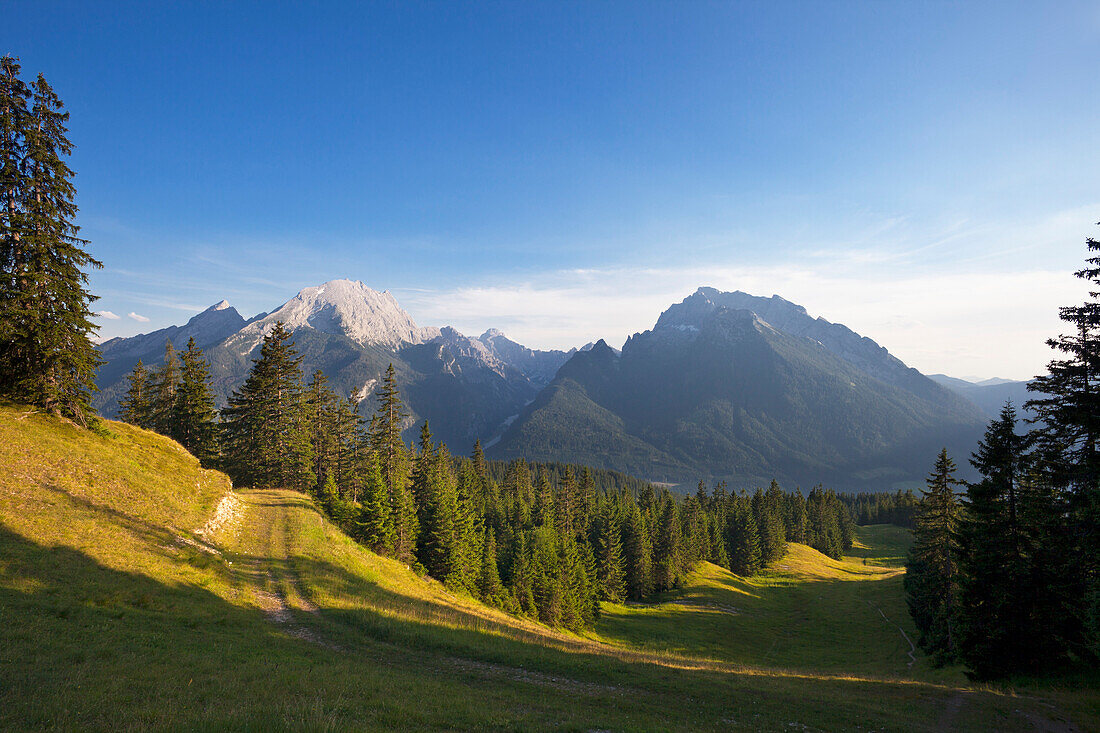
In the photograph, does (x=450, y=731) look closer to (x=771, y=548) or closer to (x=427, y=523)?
(x=427, y=523)

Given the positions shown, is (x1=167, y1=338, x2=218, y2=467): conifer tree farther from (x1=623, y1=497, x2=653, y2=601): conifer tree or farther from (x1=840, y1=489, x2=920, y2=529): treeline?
(x1=840, y1=489, x2=920, y2=529): treeline

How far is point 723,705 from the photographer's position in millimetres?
19406

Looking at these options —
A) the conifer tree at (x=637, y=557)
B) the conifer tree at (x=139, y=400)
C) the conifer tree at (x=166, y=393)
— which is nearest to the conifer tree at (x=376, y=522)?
the conifer tree at (x=166, y=393)

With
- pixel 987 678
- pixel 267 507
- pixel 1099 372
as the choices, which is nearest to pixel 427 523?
pixel 267 507

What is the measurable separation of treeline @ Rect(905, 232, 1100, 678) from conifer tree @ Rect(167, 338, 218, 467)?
70188mm

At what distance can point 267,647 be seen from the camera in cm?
1730

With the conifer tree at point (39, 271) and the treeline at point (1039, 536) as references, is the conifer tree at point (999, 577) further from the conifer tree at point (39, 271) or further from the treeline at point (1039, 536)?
the conifer tree at point (39, 271)

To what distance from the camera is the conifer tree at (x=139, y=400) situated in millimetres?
57188

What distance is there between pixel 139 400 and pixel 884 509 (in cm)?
21906

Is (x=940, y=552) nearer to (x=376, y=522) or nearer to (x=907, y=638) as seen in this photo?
(x=907, y=638)

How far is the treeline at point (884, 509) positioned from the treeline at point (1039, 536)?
15152cm

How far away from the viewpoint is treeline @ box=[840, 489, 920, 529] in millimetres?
152750

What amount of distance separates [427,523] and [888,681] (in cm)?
4133

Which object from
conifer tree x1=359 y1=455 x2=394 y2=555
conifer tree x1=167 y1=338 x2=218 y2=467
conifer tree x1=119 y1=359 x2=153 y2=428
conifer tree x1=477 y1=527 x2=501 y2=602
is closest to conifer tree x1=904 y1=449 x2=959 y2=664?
conifer tree x1=477 y1=527 x2=501 y2=602
